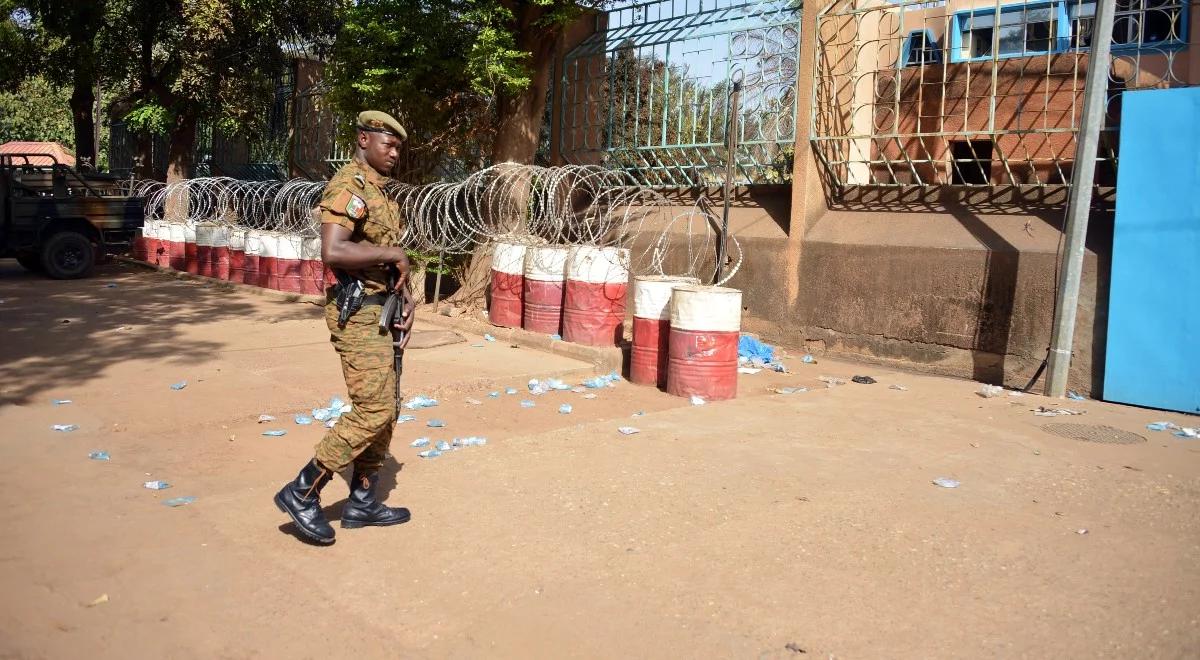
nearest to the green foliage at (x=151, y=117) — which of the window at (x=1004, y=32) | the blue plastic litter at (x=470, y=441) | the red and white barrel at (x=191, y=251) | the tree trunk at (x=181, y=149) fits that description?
the tree trunk at (x=181, y=149)

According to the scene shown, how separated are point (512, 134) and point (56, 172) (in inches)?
360

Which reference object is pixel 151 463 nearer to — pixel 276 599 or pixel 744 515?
pixel 276 599

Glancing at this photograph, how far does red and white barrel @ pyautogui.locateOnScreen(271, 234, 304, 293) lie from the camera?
13.1 metres

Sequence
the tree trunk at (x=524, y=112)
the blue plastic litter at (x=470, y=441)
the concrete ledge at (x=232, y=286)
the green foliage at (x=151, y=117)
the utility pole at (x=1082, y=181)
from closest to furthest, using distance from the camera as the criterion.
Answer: the blue plastic litter at (x=470, y=441)
the utility pole at (x=1082, y=181)
the tree trunk at (x=524, y=112)
the concrete ledge at (x=232, y=286)
the green foliage at (x=151, y=117)

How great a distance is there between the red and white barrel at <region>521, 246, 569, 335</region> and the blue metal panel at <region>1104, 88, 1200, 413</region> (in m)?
4.83

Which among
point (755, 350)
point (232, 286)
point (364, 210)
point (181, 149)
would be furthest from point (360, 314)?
point (181, 149)

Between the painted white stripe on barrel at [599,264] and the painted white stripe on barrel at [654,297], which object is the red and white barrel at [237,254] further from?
the painted white stripe on barrel at [654,297]

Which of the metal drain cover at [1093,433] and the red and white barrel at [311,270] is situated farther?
the red and white barrel at [311,270]

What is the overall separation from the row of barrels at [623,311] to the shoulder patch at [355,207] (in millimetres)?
3863

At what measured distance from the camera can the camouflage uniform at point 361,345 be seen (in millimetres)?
3910

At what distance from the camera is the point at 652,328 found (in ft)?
26.2

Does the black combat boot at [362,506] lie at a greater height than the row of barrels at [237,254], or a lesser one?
lesser

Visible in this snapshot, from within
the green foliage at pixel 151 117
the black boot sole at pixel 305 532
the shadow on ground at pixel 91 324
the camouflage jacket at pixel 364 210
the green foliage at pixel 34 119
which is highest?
the green foliage at pixel 34 119

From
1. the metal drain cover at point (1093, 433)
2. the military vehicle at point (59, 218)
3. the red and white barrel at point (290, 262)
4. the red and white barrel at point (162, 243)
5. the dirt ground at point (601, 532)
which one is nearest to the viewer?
the dirt ground at point (601, 532)
